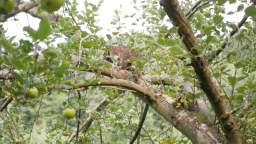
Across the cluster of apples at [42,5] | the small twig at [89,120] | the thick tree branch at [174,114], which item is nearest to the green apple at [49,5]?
the cluster of apples at [42,5]

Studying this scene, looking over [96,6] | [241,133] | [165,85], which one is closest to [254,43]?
[241,133]

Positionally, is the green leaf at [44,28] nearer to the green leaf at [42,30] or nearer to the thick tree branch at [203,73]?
the green leaf at [42,30]

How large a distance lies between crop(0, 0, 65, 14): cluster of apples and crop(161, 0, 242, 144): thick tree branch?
0.85m

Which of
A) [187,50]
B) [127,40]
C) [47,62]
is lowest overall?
[47,62]

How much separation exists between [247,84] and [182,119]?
0.54m

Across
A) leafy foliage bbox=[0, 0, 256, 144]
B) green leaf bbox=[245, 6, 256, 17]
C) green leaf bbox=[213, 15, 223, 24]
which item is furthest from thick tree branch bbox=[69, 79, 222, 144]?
green leaf bbox=[245, 6, 256, 17]

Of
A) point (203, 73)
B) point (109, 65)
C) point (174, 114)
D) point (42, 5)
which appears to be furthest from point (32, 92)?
point (174, 114)

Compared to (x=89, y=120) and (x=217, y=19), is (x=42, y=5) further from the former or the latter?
(x=89, y=120)

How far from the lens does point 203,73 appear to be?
7.57 ft

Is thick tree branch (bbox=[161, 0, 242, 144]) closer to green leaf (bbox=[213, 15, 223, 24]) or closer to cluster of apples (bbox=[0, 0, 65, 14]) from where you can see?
green leaf (bbox=[213, 15, 223, 24])

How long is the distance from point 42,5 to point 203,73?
1.11 metres

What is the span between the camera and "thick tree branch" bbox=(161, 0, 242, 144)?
221cm

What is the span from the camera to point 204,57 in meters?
2.23

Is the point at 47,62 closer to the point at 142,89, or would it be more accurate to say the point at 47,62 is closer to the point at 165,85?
the point at 142,89
